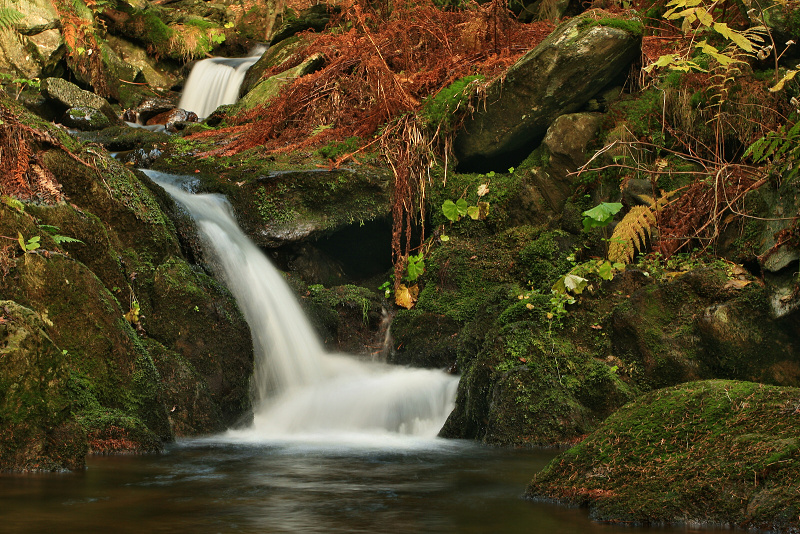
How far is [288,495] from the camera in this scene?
3.86 metres

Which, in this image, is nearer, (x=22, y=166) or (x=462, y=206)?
(x=22, y=166)

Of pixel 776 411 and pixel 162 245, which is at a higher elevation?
pixel 162 245

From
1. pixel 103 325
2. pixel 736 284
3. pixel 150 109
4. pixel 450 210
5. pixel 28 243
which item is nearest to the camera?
pixel 28 243

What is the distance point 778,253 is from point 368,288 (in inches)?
229

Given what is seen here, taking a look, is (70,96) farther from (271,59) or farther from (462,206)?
(462,206)

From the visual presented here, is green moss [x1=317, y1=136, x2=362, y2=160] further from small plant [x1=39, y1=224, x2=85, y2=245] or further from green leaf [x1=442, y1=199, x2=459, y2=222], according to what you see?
small plant [x1=39, y1=224, x2=85, y2=245]

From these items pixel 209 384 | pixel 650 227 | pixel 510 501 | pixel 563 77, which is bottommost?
pixel 510 501

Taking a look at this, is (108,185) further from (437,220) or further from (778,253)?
(778,253)

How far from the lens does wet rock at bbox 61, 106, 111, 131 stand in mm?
12195

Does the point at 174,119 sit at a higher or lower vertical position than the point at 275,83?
lower

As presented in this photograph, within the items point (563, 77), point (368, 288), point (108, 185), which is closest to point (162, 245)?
point (108, 185)

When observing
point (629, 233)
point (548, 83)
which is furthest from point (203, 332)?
point (548, 83)

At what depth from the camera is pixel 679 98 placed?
847cm

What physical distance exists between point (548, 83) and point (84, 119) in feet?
27.0
